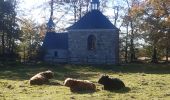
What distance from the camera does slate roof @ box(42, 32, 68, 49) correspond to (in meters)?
61.0

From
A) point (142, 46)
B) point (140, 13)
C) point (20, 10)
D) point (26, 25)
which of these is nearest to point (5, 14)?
point (20, 10)

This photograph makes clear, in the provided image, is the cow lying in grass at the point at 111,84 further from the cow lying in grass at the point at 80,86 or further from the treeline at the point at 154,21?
the treeline at the point at 154,21

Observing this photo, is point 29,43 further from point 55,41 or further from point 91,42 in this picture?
point 91,42

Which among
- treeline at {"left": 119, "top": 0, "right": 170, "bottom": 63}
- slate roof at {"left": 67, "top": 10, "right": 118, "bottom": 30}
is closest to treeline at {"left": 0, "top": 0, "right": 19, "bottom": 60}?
slate roof at {"left": 67, "top": 10, "right": 118, "bottom": 30}

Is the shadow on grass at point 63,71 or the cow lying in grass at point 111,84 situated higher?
the cow lying in grass at point 111,84

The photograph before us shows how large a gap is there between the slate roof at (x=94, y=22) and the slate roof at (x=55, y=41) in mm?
5328

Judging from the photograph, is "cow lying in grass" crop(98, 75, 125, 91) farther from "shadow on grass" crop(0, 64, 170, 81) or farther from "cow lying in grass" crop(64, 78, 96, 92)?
"shadow on grass" crop(0, 64, 170, 81)

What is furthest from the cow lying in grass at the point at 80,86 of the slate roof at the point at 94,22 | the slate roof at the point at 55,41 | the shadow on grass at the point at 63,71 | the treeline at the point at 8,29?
the slate roof at the point at 55,41

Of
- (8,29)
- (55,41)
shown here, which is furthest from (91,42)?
(8,29)

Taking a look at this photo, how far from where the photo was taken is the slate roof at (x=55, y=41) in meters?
61.0

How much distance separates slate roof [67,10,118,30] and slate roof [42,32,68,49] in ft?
17.5

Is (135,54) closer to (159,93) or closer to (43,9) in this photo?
(43,9)

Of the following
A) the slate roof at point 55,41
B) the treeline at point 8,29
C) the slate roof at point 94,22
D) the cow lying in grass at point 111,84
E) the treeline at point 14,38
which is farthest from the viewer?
the slate roof at point 55,41

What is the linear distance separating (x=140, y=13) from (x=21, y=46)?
17616 mm
